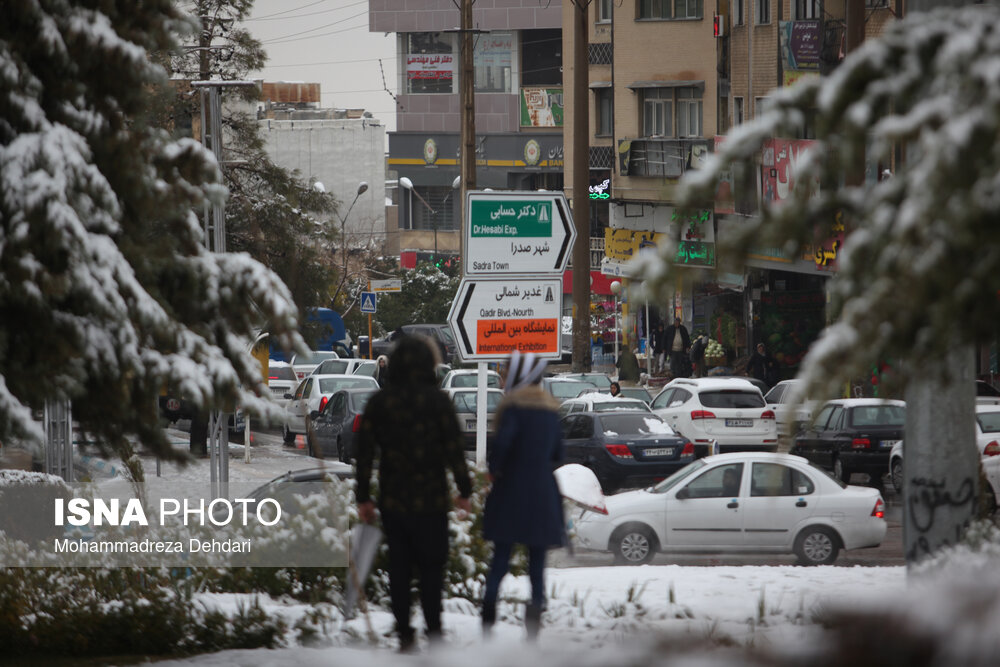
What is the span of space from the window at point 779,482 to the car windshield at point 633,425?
6246 millimetres

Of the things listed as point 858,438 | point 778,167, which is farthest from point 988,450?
point 778,167

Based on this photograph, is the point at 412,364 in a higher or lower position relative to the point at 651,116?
lower

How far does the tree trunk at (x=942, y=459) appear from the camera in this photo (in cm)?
749

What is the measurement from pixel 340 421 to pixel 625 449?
7736 mm

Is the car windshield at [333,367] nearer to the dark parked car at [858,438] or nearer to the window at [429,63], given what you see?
the dark parked car at [858,438]

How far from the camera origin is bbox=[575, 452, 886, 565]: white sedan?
15.3 m

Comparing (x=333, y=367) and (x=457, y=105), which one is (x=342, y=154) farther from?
(x=333, y=367)

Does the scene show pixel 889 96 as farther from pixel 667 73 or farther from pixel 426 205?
pixel 426 205

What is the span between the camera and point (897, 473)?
20.9 meters

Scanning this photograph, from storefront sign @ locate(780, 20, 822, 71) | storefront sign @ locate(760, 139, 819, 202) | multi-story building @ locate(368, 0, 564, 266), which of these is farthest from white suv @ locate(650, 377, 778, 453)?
multi-story building @ locate(368, 0, 564, 266)

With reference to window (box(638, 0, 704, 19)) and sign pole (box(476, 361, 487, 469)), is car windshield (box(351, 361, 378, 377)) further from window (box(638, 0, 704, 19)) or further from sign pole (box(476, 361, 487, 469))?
sign pole (box(476, 361, 487, 469))

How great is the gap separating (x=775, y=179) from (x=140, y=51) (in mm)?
25962

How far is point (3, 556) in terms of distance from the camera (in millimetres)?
9695

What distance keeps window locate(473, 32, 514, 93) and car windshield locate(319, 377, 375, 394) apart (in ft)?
205
